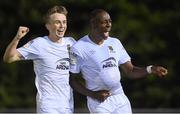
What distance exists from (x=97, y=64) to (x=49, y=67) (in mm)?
426

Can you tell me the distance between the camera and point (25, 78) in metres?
17.4

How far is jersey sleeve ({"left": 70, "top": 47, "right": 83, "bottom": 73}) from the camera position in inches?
255

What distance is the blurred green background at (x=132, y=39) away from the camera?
1694 centimetres

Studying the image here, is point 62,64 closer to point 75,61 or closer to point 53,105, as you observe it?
point 75,61

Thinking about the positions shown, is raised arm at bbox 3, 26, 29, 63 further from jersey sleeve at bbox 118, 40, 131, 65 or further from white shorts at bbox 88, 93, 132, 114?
jersey sleeve at bbox 118, 40, 131, 65

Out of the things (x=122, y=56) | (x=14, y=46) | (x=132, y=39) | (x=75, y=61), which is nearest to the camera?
(x=14, y=46)

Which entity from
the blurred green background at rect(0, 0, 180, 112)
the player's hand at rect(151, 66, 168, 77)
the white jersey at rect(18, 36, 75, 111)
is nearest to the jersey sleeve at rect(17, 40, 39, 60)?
the white jersey at rect(18, 36, 75, 111)

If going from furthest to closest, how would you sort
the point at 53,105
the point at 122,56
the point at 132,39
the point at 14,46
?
1. the point at 132,39
2. the point at 122,56
3. the point at 53,105
4. the point at 14,46

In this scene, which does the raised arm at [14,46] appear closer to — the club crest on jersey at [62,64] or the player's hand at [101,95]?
the club crest on jersey at [62,64]

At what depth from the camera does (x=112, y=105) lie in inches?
253

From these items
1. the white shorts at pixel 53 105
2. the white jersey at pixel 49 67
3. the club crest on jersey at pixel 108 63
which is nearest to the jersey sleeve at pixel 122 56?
the club crest on jersey at pixel 108 63

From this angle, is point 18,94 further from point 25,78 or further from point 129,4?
point 129,4

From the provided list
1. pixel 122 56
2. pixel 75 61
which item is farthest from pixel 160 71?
pixel 75 61

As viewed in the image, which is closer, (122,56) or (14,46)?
(14,46)
